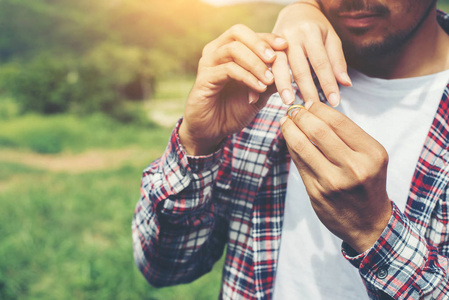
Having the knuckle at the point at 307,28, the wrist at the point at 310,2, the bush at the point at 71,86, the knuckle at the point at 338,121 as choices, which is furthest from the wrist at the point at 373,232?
the bush at the point at 71,86

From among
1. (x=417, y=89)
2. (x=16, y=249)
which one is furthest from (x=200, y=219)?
(x=16, y=249)

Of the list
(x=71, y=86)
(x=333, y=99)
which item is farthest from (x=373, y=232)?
(x=71, y=86)

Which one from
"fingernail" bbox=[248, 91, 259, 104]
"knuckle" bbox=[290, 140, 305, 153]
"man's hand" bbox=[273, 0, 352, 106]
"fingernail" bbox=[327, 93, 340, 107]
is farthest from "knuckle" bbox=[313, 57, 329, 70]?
"knuckle" bbox=[290, 140, 305, 153]

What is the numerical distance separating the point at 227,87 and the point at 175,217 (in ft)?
1.84

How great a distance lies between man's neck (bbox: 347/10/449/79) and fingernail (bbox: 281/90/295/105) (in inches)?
21.4

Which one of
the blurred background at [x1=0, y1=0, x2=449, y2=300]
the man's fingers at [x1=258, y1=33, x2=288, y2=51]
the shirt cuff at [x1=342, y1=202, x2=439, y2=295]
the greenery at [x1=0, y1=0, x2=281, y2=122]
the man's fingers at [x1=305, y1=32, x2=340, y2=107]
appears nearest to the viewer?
the shirt cuff at [x1=342, y1=202, x2=439, y2=295]

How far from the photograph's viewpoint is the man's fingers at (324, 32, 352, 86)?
A: 1148 mm

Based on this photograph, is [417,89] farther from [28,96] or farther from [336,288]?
[28,96]

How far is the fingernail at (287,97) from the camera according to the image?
1.12 meters

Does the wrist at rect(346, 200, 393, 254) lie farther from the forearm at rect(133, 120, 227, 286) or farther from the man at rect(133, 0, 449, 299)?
the forearm at rect(133, 120, 227, 286)

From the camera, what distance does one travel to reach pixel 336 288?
1367 millimetres

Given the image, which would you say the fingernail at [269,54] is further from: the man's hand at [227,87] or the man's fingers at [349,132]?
the man's fingers at [349,132]

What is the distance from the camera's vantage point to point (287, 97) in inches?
44.3

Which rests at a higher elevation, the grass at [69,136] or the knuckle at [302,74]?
the knuckle at [302,74]
